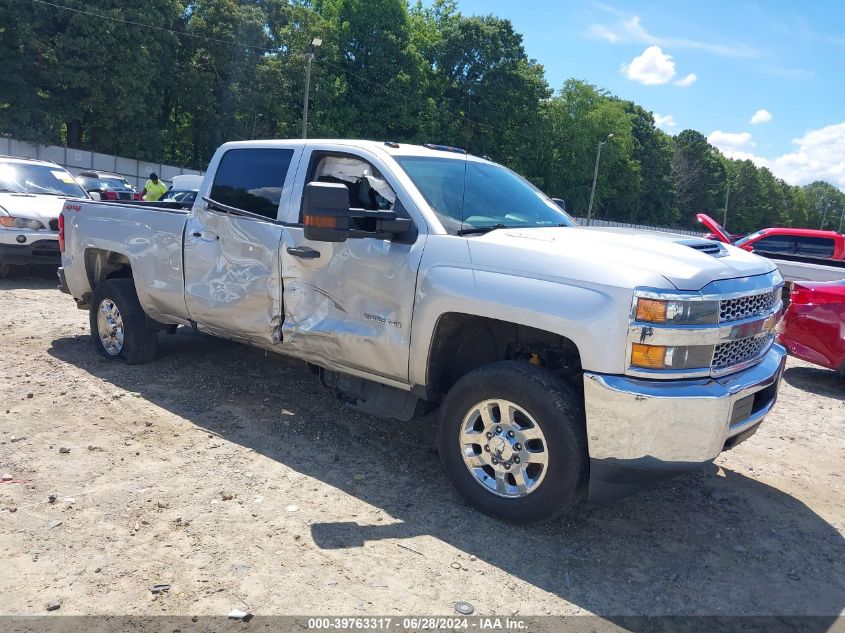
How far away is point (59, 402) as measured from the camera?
5.36m

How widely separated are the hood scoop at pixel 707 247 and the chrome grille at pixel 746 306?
33 cm

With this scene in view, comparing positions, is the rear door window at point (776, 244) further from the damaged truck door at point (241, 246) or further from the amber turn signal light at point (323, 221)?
the amber turn signal light at point (323, 221)

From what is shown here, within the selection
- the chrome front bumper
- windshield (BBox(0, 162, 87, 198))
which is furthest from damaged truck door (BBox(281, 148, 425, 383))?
windshield (BBox(0, 162, 87, 198))

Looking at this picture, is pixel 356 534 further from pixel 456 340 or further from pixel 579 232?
pixel 579 232

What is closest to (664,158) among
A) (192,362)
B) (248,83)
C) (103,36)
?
(248,83)

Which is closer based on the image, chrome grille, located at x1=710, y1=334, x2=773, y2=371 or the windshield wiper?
chrome grille, located at x1=710, y1=334, x2=773, y2=371

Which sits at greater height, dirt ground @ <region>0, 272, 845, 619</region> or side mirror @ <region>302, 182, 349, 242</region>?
side mirror @ <region>302, 182, 349, 242</region>

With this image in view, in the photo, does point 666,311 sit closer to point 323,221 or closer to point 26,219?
point 323,221

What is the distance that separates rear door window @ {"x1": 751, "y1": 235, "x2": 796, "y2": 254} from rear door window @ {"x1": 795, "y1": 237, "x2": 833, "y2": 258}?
0.14m

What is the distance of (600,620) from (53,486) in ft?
10.1

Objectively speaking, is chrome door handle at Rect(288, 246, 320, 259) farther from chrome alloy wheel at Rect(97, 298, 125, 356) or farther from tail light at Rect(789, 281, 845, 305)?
tail light at Rect(789, 281, 845, 305)

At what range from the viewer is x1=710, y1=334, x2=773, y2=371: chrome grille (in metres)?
3.47

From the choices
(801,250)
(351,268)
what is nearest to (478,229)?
(351,268)

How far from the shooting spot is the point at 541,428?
355cm
